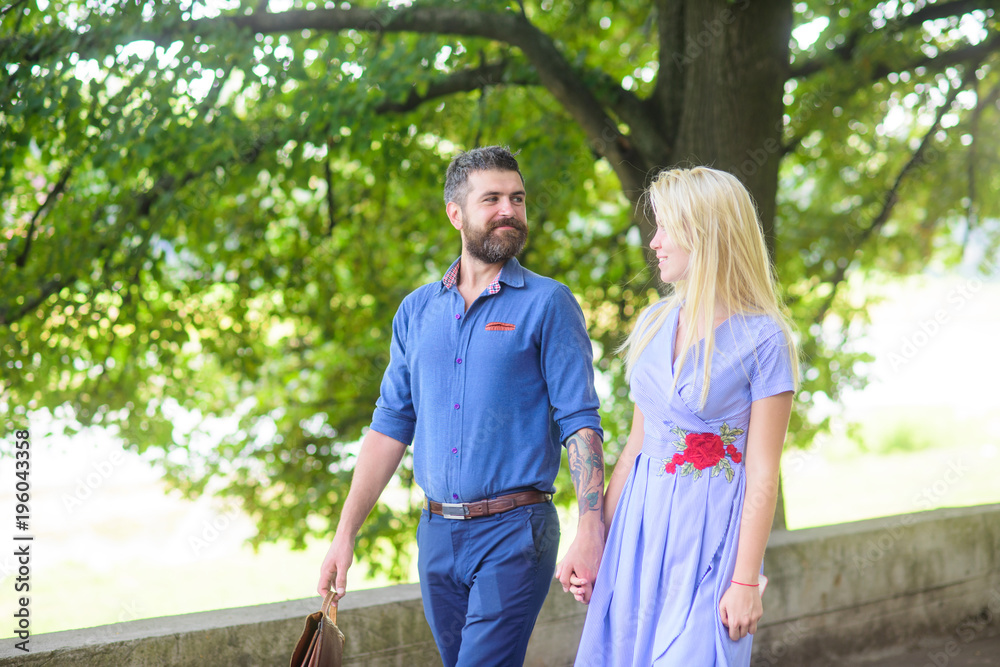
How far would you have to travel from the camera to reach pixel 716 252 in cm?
232

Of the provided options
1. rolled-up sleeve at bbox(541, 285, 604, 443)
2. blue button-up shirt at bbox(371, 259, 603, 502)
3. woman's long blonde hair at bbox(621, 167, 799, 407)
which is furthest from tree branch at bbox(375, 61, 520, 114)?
woman's long blonde hair at bbox(621, 167, 799, 407)

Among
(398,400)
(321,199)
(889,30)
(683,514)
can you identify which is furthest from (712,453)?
(321,199)

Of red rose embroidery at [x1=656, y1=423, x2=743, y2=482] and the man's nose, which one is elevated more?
the man's nose

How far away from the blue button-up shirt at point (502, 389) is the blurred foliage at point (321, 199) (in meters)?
2.61

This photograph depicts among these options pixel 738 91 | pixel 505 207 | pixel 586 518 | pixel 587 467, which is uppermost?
pixel 738 91

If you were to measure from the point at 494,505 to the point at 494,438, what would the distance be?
0.20 metres

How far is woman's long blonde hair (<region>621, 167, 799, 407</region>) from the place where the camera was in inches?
91.5

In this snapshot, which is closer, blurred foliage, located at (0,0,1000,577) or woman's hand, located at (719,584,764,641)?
woman's hand, located at (719,584,764,641)

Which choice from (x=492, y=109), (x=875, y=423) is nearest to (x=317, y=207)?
(x=492, y=109)

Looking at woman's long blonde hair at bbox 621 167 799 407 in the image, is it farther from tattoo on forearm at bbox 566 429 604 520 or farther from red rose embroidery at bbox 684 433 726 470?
tattoo on forearm at bbox 566 429 604 520

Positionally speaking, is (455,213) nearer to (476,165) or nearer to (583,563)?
(476,165)

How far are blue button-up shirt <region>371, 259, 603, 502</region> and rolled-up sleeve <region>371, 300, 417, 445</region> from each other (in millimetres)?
151

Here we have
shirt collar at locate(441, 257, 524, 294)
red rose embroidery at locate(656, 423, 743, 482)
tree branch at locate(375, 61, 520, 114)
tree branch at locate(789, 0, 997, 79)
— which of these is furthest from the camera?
tree branch at locate(375, 61, 520, 114)

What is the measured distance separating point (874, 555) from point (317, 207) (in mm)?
5265
